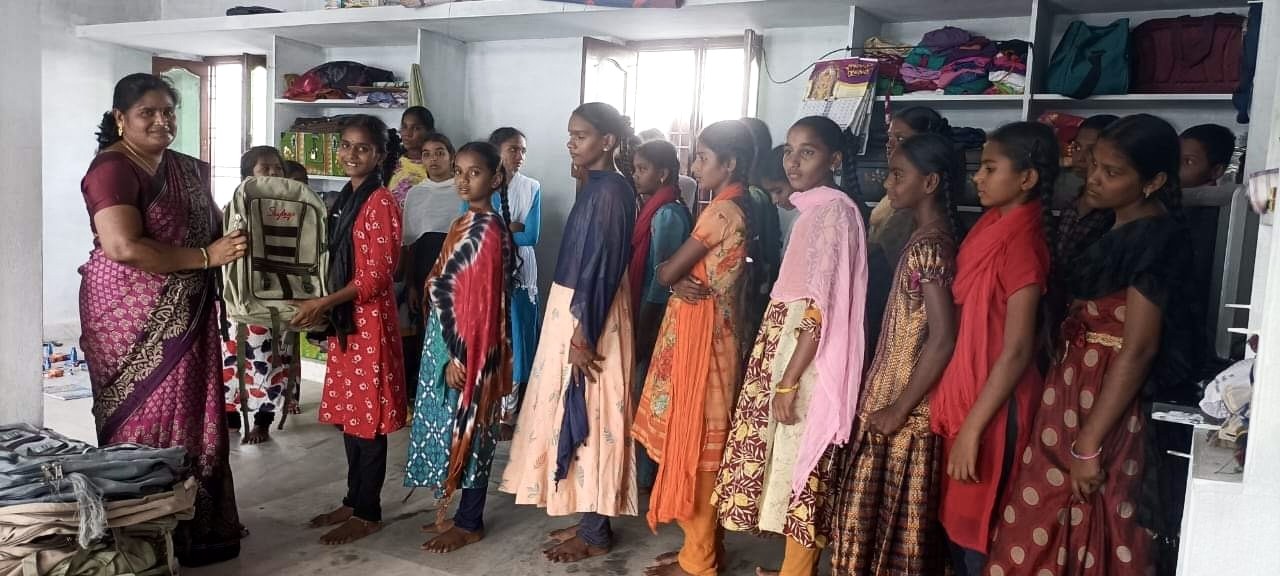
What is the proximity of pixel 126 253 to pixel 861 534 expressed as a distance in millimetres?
2061

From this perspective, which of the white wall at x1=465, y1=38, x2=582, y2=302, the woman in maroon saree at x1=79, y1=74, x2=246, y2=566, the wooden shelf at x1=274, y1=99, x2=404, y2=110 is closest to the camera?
the woman in maroon saree at x1=79, y1=74, x2=246, y2=566

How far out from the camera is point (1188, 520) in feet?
4.41

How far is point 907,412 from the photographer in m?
2.33

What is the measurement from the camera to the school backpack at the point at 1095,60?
11.7ft

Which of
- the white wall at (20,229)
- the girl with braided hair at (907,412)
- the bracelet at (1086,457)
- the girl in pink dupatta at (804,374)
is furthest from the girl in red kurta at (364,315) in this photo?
the bracelet at (1086,457)

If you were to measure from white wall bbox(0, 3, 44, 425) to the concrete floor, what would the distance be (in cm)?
72

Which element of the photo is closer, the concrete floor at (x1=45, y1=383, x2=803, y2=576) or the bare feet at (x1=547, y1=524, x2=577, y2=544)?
the concrete floor at (x1=45, y1=383, x2=803, y2=576)

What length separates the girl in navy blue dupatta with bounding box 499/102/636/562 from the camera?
109 inches

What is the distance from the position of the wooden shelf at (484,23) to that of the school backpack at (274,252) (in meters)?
2.07

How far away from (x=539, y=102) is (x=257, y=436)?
2415mm

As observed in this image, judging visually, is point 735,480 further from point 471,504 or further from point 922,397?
point 471,504

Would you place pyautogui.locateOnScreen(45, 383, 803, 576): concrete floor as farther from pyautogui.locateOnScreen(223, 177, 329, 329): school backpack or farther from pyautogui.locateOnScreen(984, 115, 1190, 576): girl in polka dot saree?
pyautogui.locateOnScreen(984, 115, 1190, 576): girl in polka dot saree

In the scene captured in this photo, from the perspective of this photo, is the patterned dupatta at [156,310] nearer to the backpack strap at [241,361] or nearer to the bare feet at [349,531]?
the backpack strap at [241,361]

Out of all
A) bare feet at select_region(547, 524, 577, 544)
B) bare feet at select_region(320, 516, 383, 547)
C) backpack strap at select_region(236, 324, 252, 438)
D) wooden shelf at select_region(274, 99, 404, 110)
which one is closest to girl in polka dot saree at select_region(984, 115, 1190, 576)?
bare feet at select_region(547, 524, 577, 544)
